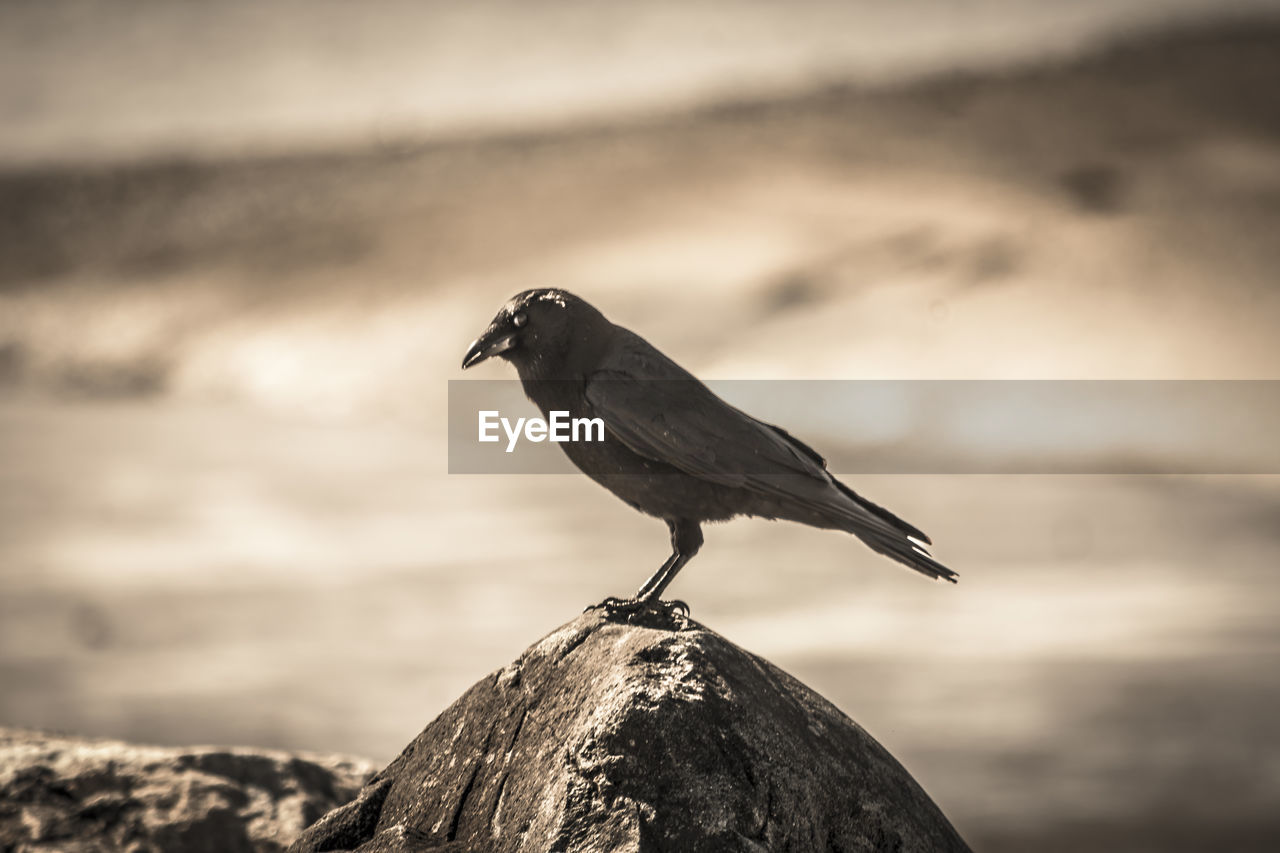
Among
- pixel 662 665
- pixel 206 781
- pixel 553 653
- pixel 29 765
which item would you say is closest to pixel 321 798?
pixel 206 781

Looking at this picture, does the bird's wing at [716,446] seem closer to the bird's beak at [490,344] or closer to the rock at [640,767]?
the bird's beak at [490,344]

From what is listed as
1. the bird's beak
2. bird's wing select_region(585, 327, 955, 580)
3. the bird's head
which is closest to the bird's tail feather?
bird's wing select_region(585, 327, 955, 580)

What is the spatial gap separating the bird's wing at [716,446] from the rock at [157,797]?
3338 mm

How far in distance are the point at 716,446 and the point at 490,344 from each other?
115 centimetres

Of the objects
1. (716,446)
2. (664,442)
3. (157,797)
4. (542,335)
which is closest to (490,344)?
(542,335)

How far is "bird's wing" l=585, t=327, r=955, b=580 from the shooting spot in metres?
5.30

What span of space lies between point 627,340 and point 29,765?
4.62 metres

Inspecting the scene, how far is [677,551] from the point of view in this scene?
18.3ft

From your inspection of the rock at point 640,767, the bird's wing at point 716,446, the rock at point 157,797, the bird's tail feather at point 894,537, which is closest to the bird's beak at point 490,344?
the bird's wing at point 716,446

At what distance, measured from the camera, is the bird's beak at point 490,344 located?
5648mm

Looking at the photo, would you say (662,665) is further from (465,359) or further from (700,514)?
(465,359)

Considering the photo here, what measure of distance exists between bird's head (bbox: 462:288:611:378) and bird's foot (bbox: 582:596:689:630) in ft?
3.56

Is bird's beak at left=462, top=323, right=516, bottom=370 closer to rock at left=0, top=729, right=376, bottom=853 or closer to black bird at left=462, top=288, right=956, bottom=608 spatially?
black bird at left=462, top=288, right=956, bottom=608

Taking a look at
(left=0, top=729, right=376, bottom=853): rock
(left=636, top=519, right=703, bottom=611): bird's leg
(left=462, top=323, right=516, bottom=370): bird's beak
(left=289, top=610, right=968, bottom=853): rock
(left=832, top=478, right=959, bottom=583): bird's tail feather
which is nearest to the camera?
(left=289, top=610, right=968, bottom=853): rock
